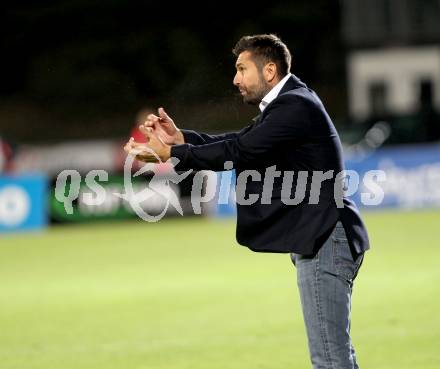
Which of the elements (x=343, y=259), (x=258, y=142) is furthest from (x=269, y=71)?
(x=343, y=259)

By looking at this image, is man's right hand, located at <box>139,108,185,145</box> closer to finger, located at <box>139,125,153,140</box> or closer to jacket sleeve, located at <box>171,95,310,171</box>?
finger, located at <box>139,125,153,140</box>

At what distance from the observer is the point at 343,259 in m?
5.46

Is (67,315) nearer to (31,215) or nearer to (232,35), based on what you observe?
(31,215)

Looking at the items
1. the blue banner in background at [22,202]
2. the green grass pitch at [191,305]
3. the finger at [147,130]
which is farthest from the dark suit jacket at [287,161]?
the blue banner in background at [22,202]

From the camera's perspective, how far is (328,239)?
5.44 metres

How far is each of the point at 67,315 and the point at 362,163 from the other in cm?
1209

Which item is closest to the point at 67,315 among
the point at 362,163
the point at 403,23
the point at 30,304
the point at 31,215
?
the point at 30,304

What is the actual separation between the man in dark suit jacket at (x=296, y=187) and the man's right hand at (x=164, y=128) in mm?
132

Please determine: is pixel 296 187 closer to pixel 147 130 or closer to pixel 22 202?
pixel 147 130

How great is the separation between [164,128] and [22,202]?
14.8 metres

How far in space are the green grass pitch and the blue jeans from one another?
7.20 ft

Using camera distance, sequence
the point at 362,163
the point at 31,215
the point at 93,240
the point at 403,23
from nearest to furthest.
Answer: the point at 93,240, the point at 31,215, the point at 362,163, the point at 403,23

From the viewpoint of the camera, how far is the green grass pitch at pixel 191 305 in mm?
8133

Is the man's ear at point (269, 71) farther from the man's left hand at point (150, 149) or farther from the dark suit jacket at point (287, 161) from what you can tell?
the man's left hand at point (150, 149)
